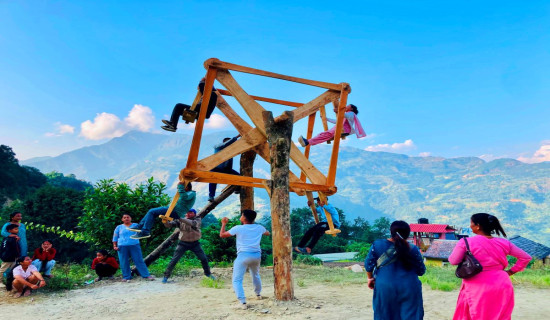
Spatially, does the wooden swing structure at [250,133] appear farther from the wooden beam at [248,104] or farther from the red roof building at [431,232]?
the red roof building at [431,232]

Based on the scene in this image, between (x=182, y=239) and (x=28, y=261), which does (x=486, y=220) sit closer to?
(x=182, y=239)

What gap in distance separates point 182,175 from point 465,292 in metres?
4.90

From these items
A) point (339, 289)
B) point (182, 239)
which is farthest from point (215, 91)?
point (339, 289)

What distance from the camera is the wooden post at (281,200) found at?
711 centimetres

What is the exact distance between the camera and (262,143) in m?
8.29

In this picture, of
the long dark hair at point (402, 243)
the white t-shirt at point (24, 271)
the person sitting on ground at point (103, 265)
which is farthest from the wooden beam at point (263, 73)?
the person sitting on ground at point (103, 265)

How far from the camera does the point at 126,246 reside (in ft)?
34.0

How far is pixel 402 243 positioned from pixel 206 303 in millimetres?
4568

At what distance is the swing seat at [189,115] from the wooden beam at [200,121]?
47 cm

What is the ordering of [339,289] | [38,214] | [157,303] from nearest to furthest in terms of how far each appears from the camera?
1. [157,303]
2. [339,289]
3. [38,214]

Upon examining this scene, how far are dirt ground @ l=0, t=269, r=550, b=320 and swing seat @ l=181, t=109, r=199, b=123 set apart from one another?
364cm

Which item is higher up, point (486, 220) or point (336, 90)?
point (336, 90)

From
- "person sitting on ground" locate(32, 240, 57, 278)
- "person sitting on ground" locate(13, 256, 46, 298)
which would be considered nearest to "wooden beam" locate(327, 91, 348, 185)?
"person sitting on ground" locate(13, 256, 46, 298)

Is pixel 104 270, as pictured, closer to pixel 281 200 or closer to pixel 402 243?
pixel 281 200
